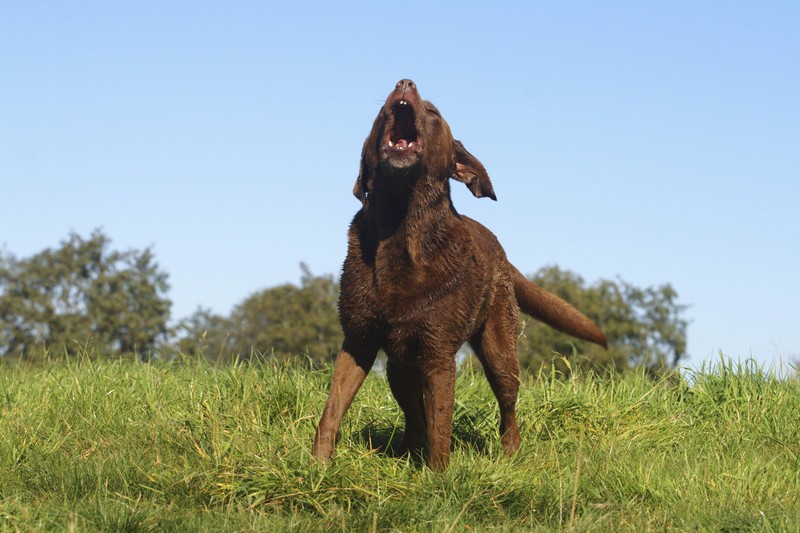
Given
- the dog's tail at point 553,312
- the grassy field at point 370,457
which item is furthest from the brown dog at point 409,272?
the dog's tail at point 553,312

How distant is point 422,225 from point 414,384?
103cm

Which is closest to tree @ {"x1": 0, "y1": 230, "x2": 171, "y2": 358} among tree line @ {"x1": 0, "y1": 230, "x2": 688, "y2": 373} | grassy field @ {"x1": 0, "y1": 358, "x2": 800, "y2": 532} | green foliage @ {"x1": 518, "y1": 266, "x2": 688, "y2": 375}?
tree line @ {"x1": 0, "y1": 230, "x2": 688, "y2": 373}

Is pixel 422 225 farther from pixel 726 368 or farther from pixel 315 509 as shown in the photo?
pixel 726 368

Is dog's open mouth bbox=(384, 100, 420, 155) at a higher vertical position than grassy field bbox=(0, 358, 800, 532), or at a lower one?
higher

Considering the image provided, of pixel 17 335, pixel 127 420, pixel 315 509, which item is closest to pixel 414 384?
pixel 315 509

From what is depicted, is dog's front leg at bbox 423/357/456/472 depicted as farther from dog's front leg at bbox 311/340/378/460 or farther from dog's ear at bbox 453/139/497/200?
dog's ear at bbox 453/139/497/200

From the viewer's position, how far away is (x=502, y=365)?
6.00m

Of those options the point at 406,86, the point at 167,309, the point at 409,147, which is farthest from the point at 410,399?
the point at 167,309

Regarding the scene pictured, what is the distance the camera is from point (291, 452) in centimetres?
464

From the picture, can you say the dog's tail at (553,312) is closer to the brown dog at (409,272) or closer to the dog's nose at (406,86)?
Result: the brown dog at (409,272)

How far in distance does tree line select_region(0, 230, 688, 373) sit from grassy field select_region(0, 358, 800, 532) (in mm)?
35566

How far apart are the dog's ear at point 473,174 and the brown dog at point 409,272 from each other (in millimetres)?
50

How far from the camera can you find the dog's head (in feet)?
16.2

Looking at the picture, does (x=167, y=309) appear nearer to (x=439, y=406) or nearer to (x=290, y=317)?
(x=290, y=317)
